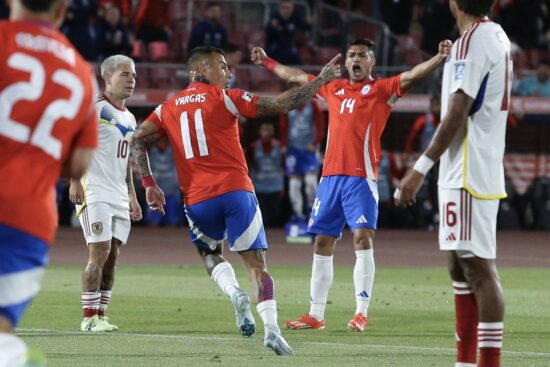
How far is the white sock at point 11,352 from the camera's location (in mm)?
4598

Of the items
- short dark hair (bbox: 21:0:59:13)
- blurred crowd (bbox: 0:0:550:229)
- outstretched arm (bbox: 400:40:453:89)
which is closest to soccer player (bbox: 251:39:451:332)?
outstretched arm (bbox: 400:40:453:89)

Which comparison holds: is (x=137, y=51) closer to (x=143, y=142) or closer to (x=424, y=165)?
(x=143, y=142)

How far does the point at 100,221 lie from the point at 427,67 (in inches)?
125

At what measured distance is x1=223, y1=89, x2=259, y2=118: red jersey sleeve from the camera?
9656 mm

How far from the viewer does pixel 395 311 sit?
12.9 meters

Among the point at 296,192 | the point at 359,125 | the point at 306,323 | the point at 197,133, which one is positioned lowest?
the point at 296,192

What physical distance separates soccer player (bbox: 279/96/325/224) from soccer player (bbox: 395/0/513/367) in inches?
698

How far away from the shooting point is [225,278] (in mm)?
10039

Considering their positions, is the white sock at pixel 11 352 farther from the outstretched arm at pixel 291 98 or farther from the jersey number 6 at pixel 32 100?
the outstretched arm at pixel 291 98

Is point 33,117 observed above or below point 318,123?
above

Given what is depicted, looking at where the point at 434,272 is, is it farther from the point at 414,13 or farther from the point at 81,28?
the point at 414,13

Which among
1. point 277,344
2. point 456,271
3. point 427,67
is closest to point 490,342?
point 456,271

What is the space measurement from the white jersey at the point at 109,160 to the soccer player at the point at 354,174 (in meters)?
1.44

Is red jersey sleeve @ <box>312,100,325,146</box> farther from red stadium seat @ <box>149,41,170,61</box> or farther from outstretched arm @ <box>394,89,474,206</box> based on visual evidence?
outstretched arm @ <box>394,89,474,206</box>
